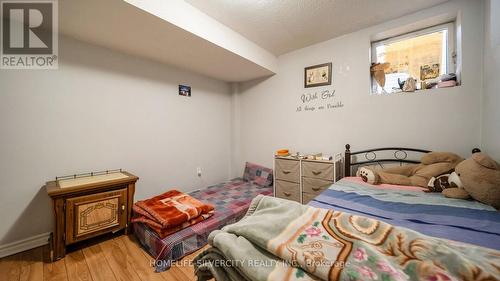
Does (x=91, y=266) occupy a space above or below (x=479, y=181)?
below

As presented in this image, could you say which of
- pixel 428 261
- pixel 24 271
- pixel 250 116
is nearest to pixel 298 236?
pixel 428 261

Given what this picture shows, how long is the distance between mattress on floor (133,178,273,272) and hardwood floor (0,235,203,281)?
7cm

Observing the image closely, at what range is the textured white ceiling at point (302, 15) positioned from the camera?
178cm

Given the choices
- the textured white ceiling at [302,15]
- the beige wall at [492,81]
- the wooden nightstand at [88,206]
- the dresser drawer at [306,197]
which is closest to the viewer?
the beige wall at [492,81]

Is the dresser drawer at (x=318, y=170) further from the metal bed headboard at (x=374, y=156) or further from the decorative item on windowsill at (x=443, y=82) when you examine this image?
the decorative item on windowsill at (x=443, y=82)

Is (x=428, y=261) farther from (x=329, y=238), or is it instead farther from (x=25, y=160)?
(x=25, y=160)

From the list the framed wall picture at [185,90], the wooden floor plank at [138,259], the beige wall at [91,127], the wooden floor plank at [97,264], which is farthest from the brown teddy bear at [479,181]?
the framed wall picture at [185,90]

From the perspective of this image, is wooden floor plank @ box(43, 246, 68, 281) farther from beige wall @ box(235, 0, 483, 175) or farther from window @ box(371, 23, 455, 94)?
window @ box(371, 23, 455, 94)

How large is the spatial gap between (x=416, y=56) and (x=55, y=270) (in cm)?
397

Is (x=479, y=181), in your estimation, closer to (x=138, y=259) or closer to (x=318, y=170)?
(x=318, y=170)

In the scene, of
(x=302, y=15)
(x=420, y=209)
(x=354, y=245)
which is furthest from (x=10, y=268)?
(x=302, y=15)

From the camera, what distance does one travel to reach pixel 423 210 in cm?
119

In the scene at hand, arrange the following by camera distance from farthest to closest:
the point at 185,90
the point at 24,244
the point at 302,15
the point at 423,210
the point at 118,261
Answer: the point at 185,90 < the point at 302,15 < the point at 24,244 < the point at 118,261 < the point at 423,210

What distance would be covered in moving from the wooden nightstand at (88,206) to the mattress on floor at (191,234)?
25cm
